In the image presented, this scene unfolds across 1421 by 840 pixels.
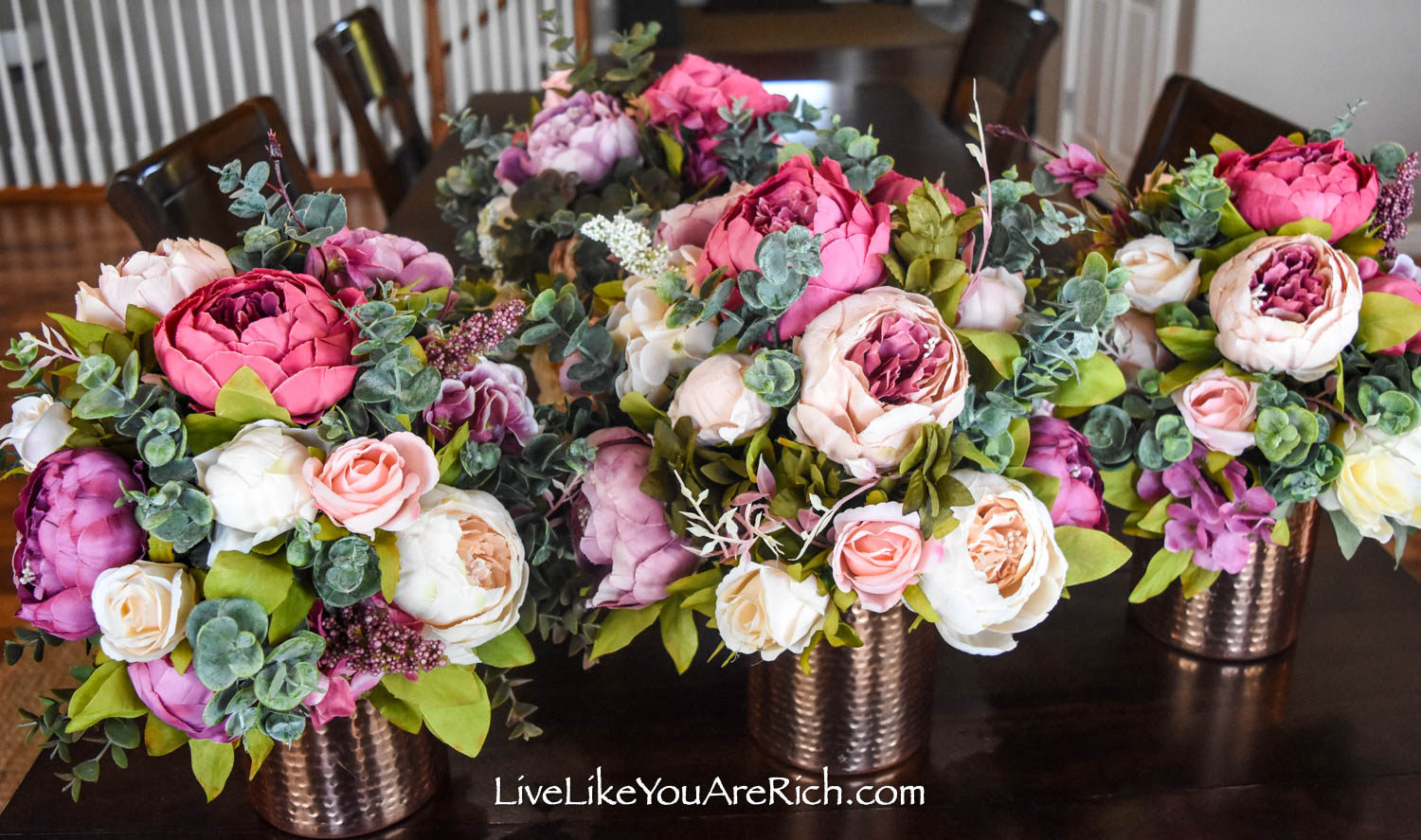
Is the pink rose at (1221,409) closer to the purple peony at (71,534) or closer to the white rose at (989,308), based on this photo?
the white rose at (989,308)

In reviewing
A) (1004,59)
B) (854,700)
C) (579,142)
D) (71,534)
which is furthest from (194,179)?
(1004,59)

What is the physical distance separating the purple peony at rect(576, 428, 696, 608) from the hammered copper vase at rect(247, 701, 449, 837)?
151 mm

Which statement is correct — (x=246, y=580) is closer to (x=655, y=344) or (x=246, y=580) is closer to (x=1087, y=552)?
(x=655, y=344)

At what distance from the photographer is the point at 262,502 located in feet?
1.84

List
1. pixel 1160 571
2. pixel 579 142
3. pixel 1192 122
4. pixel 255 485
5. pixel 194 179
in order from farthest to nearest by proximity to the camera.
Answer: pixel 1192 122
pixel 194 179
pixel 579 142
pixel 1160 571
pixel 255 485

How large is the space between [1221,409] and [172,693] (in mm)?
601

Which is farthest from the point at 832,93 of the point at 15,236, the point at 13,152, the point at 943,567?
the point at 13,152

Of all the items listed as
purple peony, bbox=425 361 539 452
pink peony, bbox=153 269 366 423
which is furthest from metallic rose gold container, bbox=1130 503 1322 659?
pink peony, bbox=153 269 366 423

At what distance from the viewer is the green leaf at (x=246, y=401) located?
1.87ft

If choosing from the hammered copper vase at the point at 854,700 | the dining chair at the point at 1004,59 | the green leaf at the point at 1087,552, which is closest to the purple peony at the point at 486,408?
the hammered copper vase at the point at 854,700

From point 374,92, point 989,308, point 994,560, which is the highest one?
point 989,308

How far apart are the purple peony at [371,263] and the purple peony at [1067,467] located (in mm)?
362

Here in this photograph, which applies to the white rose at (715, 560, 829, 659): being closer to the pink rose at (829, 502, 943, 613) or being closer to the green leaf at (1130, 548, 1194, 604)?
the pink rose at (829, 502, 943, 613)

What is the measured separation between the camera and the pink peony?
22.7 inches
